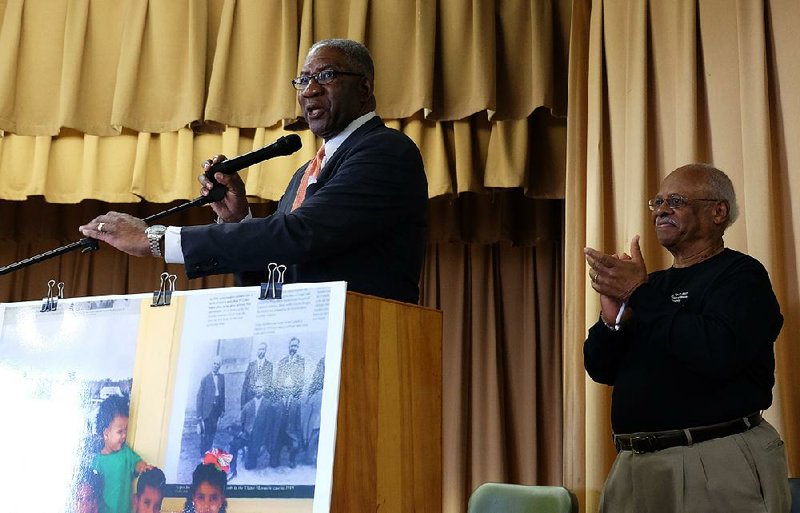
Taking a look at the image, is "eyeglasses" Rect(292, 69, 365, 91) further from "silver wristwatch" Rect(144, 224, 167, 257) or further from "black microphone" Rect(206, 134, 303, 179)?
"silver wristwatch" Rect(144, 224, 167, 257)

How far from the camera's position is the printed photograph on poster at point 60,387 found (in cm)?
164

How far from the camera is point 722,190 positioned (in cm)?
270

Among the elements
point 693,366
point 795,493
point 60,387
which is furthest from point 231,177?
point 795,493

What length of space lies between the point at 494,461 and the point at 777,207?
2325 millimetres

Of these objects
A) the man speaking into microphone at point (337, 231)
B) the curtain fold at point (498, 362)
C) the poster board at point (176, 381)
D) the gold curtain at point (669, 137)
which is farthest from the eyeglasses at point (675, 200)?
the curtain fold at point (498, 362)

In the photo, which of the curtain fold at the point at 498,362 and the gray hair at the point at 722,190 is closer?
the gray hair at the point at 722,190

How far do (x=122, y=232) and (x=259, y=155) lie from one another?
1.16 feet

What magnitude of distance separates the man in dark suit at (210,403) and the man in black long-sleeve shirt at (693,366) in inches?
48.8

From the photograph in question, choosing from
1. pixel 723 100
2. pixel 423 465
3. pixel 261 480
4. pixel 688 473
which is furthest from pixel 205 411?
pixel 723 100

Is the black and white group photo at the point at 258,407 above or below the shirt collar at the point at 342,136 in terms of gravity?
below

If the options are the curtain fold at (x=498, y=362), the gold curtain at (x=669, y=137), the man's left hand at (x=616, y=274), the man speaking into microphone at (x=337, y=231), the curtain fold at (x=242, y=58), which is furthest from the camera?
the curtain fold at (x=498, y=362)

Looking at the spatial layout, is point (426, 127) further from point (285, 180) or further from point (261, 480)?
point (261, 480)

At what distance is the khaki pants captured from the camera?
7.69 ft

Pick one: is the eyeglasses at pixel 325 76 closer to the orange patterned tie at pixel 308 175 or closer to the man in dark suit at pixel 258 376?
the orange patterned tie at pixel 308 175
